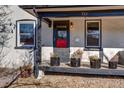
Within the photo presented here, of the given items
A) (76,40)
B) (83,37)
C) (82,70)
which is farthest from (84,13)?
(76,40)

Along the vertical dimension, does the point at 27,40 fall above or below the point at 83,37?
below

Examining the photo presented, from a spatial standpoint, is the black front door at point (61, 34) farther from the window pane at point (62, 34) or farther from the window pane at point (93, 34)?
the window pane at point (93, 34)

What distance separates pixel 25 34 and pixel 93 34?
12.3 ft

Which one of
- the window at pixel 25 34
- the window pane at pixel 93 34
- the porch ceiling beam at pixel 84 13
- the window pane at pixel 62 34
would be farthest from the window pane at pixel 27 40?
the window pane at pixel 93 34

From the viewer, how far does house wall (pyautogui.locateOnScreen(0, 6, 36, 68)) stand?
12.6m

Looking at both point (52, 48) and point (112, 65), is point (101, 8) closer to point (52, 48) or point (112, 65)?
point (112, 65)

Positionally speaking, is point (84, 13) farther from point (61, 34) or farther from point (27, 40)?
point (27, 40)

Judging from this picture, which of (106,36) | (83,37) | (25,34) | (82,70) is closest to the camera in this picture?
(82,70)

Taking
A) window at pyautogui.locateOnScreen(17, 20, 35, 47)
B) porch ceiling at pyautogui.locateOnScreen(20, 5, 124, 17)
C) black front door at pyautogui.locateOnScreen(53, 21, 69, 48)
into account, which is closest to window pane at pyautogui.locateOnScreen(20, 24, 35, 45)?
window at pyautogui.locateOnScreen(17, 20, 35, 47)

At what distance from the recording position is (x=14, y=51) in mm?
12727

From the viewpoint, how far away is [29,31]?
12805 millimetres

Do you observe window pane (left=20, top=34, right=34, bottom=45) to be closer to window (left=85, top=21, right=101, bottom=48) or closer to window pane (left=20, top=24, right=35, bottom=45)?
window pane (left=20, top=24, right=35, bottom=45)
